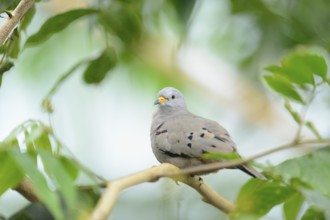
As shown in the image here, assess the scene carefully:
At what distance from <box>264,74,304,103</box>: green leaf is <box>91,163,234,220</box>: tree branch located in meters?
0.20

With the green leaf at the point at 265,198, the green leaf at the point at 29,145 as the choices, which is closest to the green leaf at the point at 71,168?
the green leaf at the point at 29,145

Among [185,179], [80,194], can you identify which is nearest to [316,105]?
[185,179]

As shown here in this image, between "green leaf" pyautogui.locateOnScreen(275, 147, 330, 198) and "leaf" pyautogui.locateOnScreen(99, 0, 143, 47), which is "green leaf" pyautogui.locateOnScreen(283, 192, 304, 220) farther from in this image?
"leaf" pyautogui.locateOnScreen(99, 0, 143, 47)

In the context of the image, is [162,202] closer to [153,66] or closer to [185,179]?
[185,179]

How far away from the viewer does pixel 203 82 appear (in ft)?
10.7

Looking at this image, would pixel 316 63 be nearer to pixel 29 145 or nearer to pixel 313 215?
pixel 313 215

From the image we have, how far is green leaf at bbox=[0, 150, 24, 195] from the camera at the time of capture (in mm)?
1074

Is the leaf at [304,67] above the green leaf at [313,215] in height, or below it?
above

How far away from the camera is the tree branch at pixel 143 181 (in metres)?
0.93

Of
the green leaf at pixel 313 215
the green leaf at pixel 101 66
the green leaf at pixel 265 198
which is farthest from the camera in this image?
the green leaf at pixel 101 66

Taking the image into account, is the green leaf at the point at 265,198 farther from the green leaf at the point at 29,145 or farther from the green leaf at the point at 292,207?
the green leaf at the point at 29,145

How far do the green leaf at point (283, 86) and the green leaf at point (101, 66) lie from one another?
0.61 meters

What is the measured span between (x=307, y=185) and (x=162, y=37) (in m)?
2.05

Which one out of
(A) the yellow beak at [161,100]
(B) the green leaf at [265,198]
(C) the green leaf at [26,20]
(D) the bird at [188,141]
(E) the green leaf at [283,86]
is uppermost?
(E) the green leaf at [283,86]
